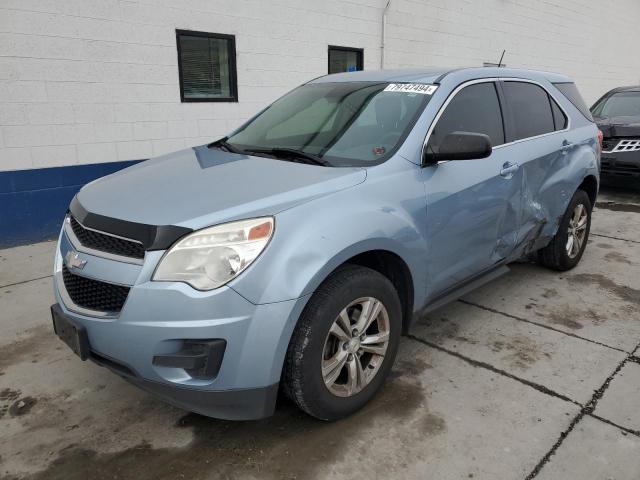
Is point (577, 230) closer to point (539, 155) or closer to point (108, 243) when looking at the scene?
point (539, 155)

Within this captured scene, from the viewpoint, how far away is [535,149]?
12.4ft

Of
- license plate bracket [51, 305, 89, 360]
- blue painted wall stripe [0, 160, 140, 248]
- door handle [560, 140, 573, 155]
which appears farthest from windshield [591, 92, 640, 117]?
license plate bracket [51, 305, 89, 360]

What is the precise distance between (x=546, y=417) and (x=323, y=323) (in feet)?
4.27

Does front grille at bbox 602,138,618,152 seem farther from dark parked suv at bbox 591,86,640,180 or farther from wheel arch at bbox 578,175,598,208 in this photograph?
wheel arch at bbox 578,175,598,208

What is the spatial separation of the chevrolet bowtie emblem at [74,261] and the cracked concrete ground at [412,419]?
84cm

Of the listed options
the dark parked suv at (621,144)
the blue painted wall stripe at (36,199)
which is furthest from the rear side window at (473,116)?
the dark parked suv at (621,144)

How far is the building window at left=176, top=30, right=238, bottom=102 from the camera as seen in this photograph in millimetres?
6312

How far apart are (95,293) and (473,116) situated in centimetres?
246

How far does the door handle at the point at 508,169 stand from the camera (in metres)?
3.38

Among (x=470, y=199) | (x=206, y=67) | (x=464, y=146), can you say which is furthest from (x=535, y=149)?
(x=206, y=67)

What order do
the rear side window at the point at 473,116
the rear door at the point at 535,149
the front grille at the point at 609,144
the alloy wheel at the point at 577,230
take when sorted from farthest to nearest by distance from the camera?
the front grille at the point at 609,144 < the alloy wheel at the point at 577,230 < the rear door at the point at 535,149 < the rear side window at the point at 473,116

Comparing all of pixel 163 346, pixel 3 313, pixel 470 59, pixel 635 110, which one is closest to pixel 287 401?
pixel 163 346

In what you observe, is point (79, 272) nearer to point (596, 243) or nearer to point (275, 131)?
point (275, 131)

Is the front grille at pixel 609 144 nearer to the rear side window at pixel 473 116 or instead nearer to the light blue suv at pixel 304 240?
the light blue suv at pixel 304 240
